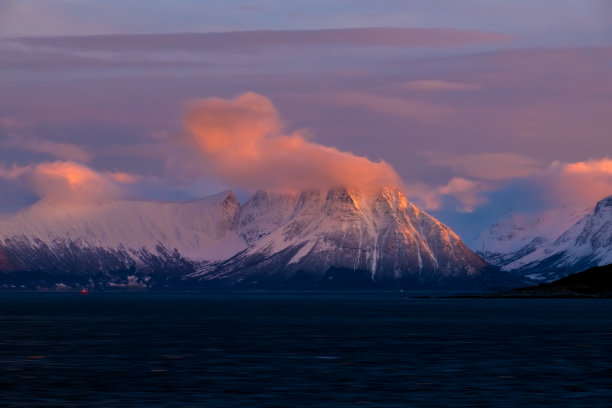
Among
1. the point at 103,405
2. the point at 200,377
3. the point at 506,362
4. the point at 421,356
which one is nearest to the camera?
the point at 103,405

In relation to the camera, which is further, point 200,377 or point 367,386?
point 200,377

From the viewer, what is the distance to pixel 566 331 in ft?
571

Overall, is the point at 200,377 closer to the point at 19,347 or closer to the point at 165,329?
the point at 19,347

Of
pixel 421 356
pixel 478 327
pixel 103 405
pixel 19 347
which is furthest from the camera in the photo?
pixel 478 327

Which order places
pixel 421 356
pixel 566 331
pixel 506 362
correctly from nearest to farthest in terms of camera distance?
1. pixel 506 362
2. pixel 421 356
3. pixel 566 331

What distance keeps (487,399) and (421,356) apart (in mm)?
39945

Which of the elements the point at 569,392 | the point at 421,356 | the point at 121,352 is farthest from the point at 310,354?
the point at 569,392

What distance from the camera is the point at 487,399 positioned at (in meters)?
78.2

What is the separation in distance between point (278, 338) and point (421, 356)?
130 ft

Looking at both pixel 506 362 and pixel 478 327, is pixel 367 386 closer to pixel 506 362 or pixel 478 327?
pixel 506 362

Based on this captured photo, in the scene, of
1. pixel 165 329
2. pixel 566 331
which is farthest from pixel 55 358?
pixel 566 331

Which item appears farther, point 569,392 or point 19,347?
point 19,347

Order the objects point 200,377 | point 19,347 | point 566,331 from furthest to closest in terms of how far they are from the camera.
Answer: point 566,331 → point 19,347 → point 200,377

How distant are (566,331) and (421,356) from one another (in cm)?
6213
